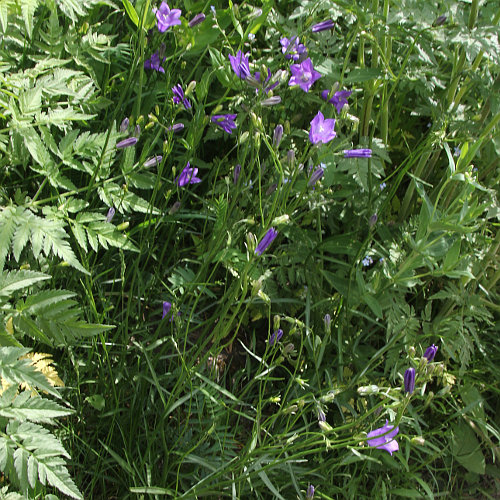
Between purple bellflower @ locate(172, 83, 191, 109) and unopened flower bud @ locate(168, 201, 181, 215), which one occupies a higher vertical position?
purple bellflower @ locate(172, 83, 191, 109)

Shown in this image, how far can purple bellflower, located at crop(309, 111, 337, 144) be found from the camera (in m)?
1.76

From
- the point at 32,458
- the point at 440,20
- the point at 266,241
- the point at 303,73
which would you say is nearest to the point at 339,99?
the point at 303,73

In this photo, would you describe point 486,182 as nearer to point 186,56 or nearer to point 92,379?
point 186,56

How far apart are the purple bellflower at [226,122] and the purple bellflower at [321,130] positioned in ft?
1.72

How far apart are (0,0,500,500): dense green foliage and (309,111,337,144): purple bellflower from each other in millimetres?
51

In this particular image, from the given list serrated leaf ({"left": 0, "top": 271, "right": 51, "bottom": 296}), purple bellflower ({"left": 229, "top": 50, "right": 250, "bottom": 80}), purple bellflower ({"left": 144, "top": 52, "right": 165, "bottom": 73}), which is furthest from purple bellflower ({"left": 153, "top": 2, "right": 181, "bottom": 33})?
serrated leaf ({"left": 0, "top": 271, "right": 51, "bottom": 296})

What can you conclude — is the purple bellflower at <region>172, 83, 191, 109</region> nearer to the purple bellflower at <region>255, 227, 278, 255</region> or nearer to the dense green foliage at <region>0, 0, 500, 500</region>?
the dense green foliage at <region>0, 0, 500, 500</region>

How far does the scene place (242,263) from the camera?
202 cm

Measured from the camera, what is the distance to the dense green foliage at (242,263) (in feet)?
5.68

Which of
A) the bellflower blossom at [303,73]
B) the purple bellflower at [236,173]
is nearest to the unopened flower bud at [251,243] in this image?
the purple bellflower at [236,173]

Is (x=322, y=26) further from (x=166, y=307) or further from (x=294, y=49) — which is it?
(x=166, y=307)

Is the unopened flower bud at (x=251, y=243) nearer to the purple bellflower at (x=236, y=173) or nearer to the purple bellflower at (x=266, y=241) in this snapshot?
the purple bellflower at (x=266, y=241)

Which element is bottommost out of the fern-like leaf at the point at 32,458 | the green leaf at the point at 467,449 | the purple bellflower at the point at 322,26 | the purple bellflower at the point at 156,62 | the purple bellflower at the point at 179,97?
the green leaf at the point at 467,449

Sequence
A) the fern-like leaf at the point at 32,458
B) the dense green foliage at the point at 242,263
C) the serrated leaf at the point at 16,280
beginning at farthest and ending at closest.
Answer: the dense green foliage at the point at 242,263 → the serrated leaf at the point at 16,280 → the fern-like leaf at the point at 32,458
